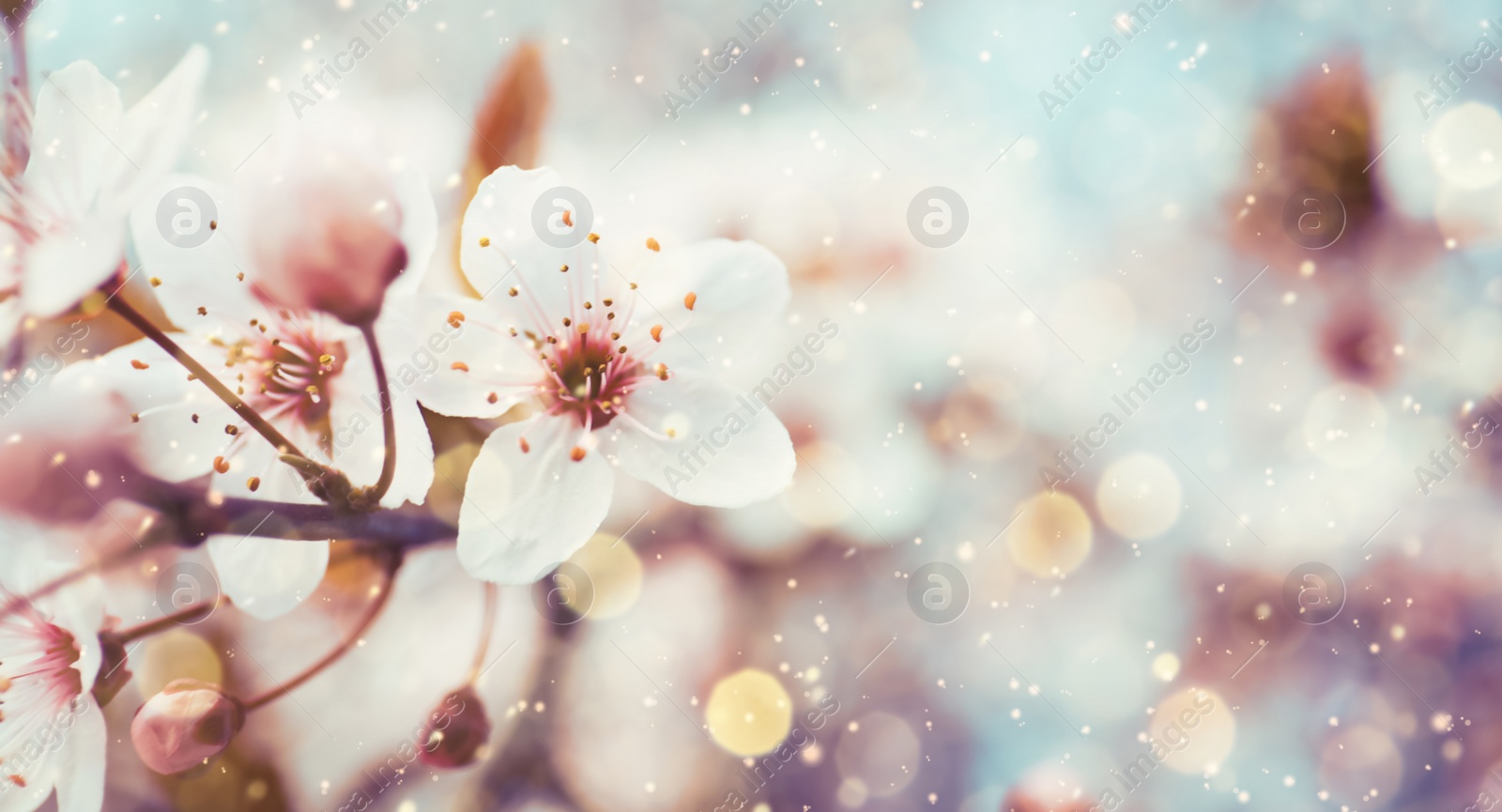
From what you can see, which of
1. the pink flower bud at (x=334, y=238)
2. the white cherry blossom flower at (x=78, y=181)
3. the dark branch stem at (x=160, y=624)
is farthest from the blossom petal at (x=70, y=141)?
the dark branch stem at (x=160, y=624)

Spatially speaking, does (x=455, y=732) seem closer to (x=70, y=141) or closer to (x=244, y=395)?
(x=244, y=395)

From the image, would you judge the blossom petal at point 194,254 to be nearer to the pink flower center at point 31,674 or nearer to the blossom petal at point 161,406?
the blossom petal at point 161,406

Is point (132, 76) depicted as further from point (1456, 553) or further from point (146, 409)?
point (1456, 553)

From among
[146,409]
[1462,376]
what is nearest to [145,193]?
[146,409]

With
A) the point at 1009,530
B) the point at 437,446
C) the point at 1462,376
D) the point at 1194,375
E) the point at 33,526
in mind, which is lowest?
the point at 33,526

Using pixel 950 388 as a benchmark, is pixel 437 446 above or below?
below

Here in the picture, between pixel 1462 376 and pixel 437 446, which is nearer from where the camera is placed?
pixel 437 446
